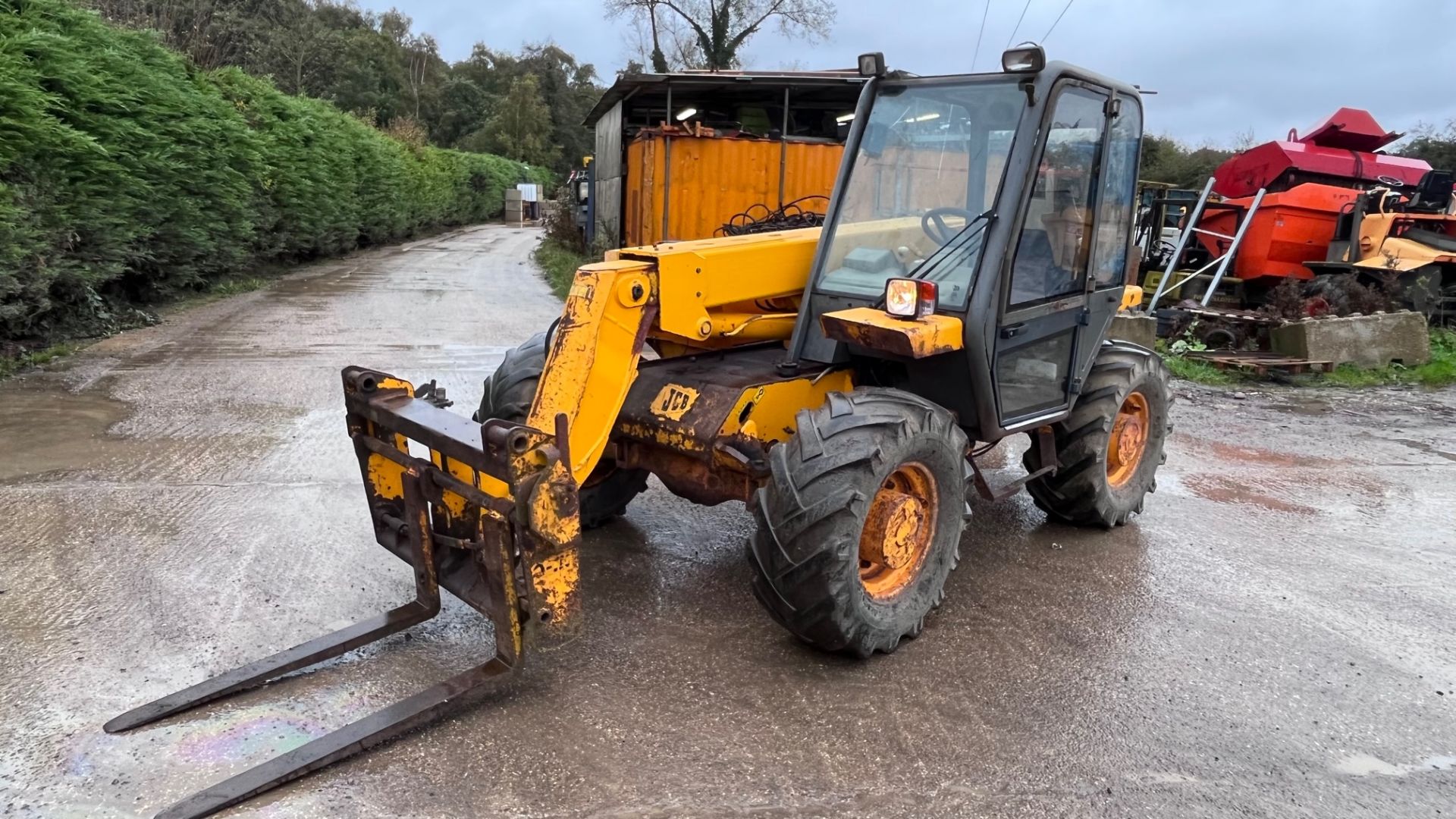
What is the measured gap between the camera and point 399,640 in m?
3.61

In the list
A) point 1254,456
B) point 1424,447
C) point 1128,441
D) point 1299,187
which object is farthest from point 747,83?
point 1128,441

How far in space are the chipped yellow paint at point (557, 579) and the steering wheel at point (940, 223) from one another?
207 cm

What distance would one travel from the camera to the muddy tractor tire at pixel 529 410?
413cm

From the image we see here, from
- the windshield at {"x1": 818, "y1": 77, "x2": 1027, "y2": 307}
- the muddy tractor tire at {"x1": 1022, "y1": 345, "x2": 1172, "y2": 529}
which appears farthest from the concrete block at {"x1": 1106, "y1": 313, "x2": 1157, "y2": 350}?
the windshield at {"x1": 818, "y1": 77, "x2": 1027, "y2": 307}

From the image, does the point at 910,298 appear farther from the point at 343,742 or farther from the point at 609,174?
the point at 609,174

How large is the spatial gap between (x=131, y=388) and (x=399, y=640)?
532cm

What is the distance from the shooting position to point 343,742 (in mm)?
2799

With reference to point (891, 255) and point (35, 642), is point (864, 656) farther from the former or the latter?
point (35, 642)

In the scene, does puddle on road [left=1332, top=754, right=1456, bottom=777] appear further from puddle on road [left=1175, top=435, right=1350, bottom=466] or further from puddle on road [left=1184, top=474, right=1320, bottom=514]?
puddle on road [left=1175, top=435, right=1350, bottom=466]

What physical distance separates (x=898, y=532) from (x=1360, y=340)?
9.15 m

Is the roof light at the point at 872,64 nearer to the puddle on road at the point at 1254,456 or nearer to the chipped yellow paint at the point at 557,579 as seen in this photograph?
the chipped yellow paint at the point at 557,579

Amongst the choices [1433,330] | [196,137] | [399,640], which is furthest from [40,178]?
[1433,330]

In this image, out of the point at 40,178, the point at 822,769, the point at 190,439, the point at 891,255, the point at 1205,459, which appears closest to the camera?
the point at 822,769

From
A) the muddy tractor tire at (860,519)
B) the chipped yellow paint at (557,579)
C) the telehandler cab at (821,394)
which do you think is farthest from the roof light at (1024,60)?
the chipped yellow paint at (557,579)
